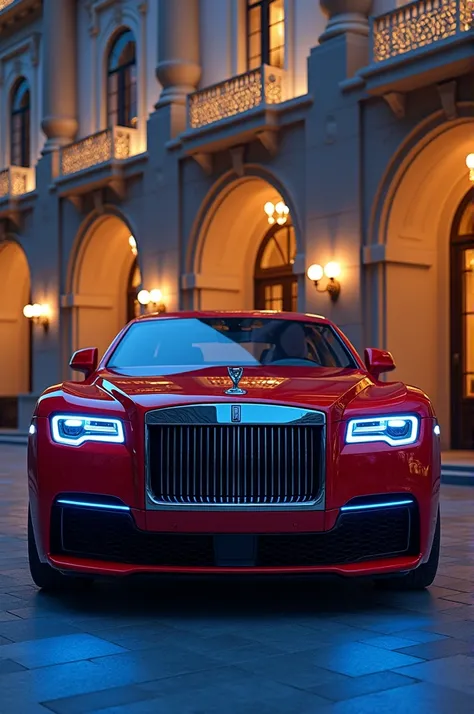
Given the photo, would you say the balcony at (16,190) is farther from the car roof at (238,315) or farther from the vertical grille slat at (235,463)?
the vertical grille slat at (235,463)

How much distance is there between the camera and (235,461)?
5086mm

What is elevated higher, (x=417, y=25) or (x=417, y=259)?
(x=417, y=25)

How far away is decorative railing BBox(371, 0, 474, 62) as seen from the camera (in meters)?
15.5

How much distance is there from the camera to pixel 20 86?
31.8 m

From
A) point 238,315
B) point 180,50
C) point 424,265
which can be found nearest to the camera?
point 238,315

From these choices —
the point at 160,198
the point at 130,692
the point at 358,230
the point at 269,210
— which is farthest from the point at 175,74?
the point at 130,692

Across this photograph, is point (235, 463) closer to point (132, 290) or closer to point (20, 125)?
point (132, 290)

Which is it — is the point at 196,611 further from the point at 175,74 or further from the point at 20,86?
the point at 20,86

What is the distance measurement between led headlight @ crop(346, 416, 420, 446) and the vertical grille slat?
19 centimetres

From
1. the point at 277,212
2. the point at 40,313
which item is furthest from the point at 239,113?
the point at 40,313

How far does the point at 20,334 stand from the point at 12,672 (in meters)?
30.1

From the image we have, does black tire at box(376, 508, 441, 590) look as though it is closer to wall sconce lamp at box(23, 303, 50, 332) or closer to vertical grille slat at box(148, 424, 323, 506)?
vertical grille slat at box(148, 424, 323, 506)

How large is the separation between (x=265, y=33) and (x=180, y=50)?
6.75ft

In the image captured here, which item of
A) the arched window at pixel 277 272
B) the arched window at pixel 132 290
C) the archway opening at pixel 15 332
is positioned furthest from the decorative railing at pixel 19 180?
the arched window at pixel 277 272
